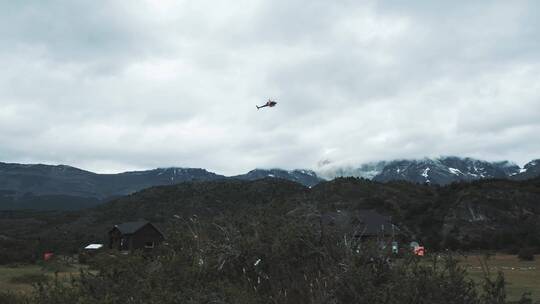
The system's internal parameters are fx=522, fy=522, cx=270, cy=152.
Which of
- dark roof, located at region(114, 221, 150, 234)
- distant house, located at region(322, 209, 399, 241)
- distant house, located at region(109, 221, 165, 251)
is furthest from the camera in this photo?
dark roof, located at region(114, 221, 150, 234)

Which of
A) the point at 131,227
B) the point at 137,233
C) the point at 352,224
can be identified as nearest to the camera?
the point at 352,224

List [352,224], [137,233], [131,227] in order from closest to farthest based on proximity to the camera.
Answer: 1. [352,224]
2. [137,233]
3. [131,227]

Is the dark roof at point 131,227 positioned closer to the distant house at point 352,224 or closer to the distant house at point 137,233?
the distant house at point 137,233

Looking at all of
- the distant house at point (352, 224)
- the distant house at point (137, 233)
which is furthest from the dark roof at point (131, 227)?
the distant house at point (352, 224)

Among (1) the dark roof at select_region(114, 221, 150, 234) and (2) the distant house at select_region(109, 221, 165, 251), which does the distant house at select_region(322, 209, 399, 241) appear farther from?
(1) the dark roof at select_region(114, 221, 150, 234)

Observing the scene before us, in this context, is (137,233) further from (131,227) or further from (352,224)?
(352,224)

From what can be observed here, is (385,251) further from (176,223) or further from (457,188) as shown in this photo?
(457,188)

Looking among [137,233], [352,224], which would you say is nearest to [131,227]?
[137,233]

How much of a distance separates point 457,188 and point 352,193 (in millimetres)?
26947

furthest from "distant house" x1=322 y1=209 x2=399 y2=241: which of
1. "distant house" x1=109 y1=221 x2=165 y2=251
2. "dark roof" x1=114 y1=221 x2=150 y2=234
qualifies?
"dark roof" x1=114 y1=221 x2=150 y2=234

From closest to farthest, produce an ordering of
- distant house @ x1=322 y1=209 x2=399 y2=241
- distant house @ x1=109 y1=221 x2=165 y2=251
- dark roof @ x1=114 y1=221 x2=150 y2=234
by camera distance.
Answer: distant house @ x1=322 y1=209 x2=399 y2=241 < distant house @ x1=109 y1=221 x2=165 y2=251 < dark roof @ x1=114 y1=221 x2=150 y2=234

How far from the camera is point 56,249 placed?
6469 centimetres

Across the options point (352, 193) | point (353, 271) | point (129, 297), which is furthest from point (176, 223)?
point (352, 193)

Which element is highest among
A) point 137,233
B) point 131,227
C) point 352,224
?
point 352,224
